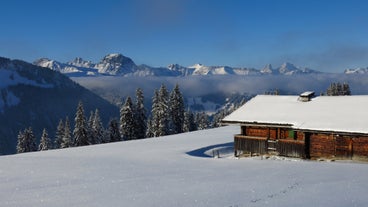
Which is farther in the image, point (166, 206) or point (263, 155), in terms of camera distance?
point (263, 155)

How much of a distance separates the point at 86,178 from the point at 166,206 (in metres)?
9.58

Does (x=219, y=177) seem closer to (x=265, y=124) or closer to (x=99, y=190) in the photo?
(x=99, y=190)

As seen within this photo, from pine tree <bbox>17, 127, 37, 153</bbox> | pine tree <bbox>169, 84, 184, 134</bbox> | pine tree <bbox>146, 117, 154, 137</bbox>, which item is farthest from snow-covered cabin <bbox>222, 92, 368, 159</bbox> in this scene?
pine tree <bbox>17, 127, 37, 153</bbox>

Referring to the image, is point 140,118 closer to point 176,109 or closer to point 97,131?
point 97,131

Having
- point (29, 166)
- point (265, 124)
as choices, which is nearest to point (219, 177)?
point (265, 124)

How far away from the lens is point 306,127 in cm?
3045

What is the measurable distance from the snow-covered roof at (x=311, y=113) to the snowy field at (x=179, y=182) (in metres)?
3.02

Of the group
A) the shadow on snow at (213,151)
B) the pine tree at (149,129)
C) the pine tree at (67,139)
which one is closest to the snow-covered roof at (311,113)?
the shadow on snow at (213,151)

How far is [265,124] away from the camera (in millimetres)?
32781

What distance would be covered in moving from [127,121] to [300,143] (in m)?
40.7

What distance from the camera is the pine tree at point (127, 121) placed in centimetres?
6727

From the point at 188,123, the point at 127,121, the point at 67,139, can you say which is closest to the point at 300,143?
the point at 127,121

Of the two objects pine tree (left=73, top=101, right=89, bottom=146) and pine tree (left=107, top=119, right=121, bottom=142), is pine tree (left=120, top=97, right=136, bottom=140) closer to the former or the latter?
pine tree (left=107, top=119, right=121, bottom=142)

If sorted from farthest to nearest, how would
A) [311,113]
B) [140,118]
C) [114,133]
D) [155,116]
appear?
[114,133] → [155,116] → [140,118] → [311,113]
